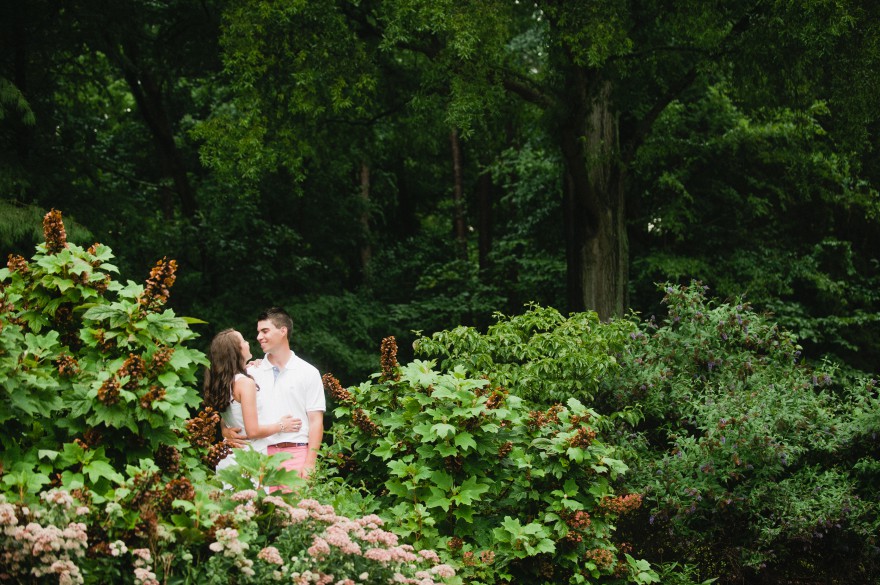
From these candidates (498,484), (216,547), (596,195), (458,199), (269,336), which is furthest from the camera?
(458,199)

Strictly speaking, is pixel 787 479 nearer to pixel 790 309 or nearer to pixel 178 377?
pixel 178 377

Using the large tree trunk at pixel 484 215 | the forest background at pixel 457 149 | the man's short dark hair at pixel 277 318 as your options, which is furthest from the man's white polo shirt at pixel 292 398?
the large tree trunk at pixel 484 215

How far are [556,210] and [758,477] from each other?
42.5 ft

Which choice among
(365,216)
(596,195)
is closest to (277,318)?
(596,195)

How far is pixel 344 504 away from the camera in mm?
4867

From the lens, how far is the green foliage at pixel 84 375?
359 cm

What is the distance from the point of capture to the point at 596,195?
45.1 ft

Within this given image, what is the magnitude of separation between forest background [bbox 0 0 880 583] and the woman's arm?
435 millimetres

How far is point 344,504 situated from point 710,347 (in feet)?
14.0

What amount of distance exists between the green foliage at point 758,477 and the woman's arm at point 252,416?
277 centimetres

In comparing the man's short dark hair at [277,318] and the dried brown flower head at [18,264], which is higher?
the dried brown flower head at [18,264]

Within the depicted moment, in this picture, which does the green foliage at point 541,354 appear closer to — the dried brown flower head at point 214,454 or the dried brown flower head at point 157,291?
the dried brown flower head at point 214,454

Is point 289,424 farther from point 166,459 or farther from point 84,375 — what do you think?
point 84,375

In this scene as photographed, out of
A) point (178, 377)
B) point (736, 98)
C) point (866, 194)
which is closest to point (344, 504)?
point (178, 377)
